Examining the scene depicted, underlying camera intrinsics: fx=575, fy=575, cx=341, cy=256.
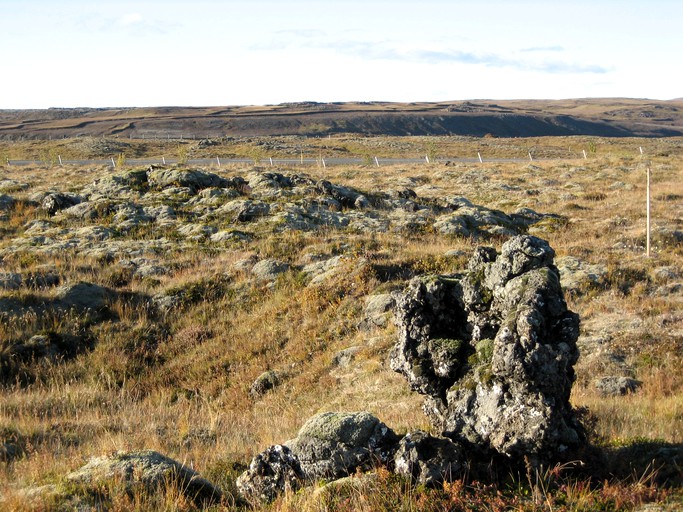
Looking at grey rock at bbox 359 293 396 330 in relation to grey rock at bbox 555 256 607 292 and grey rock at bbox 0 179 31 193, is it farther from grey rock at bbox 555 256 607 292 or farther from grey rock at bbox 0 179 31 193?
grey rock at bbox 0 179 31 193

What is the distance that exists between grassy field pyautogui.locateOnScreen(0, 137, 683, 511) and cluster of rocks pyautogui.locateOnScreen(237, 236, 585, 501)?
26 cm

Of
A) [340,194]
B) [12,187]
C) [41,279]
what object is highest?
[12,187]

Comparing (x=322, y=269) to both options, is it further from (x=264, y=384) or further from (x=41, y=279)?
(x=41, y=279)

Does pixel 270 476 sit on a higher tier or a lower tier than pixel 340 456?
lower

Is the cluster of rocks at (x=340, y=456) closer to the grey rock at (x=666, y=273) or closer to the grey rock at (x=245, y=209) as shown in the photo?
the grey rock at (x=666, y=273)

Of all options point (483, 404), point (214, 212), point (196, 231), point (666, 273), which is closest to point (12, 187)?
point (214, 212)

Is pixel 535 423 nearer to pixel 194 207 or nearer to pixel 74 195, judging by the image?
pixel 194 207

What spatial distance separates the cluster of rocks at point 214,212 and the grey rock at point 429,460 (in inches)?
592

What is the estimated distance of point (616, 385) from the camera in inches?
342

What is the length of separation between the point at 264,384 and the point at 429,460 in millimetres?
6812

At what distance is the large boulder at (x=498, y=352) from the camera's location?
16.0 ft

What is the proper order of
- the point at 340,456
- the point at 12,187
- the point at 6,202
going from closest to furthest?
the point at 340,456 → the point at 6,202 → the point at 12,187

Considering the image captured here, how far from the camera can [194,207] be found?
23625 millimetres

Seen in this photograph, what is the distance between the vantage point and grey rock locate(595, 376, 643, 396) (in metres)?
8.52
